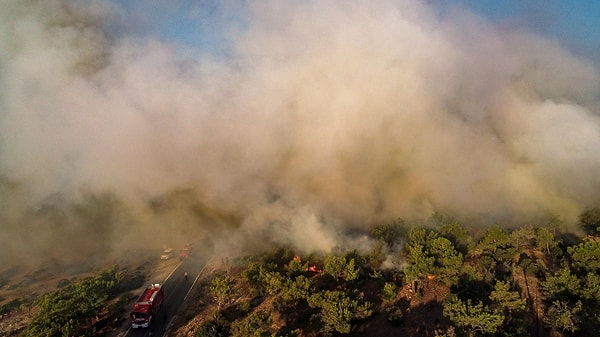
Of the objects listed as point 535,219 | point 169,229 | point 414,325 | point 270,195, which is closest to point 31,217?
point 169,229

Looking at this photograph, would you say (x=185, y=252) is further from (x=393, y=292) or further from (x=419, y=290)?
(x=419, y=290)

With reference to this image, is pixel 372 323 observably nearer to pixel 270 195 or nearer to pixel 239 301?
pixel 239 301

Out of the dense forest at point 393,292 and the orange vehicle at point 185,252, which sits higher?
the orange vehicle at point 185,252


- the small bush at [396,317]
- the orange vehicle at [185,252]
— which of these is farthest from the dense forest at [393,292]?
the orange vehicle at [185,252]

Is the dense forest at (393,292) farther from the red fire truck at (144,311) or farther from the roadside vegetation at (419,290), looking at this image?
the red fire truck at (144,311)

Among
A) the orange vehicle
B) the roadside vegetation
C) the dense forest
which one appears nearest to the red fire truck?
the dense forest

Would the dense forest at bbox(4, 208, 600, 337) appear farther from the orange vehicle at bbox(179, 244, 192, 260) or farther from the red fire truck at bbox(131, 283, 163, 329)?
the orange vehicle at bbox(179, 244, 192, 260)

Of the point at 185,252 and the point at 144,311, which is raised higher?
the point at 185,252

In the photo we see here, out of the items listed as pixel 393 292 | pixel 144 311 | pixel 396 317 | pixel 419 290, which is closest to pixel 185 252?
pixel 144 311
